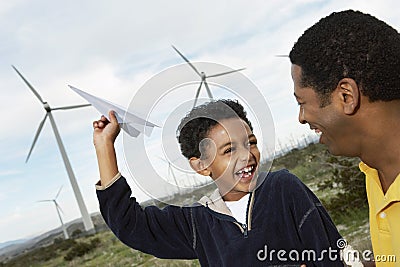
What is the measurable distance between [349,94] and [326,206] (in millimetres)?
8811

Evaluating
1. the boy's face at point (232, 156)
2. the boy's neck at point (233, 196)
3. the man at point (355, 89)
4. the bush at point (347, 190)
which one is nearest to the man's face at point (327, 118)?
the man at point (355, 89)

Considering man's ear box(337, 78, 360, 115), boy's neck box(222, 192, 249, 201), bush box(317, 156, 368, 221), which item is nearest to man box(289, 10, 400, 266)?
man's ear box(337, 78, 360, 115)

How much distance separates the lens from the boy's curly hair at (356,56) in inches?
67.2

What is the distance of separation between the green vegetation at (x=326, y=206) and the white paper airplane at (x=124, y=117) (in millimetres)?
3809

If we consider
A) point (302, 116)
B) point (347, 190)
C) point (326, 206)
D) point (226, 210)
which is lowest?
point (326, 206)

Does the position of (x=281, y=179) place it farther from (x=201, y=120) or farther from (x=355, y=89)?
(x=355, y=89)

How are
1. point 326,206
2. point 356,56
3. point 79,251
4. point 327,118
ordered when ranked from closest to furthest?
1. point 356,56
2. point 327,118
3. point 326,206
4. point 79,251

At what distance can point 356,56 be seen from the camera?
1.71 meters

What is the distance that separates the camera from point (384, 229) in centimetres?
201

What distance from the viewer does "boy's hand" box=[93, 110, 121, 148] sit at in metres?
2.19

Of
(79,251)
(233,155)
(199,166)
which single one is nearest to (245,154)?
(233,155)

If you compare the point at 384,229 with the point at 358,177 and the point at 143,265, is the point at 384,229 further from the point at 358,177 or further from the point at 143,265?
the point at 143,265

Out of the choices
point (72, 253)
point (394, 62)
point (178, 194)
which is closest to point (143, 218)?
point (178, 194)

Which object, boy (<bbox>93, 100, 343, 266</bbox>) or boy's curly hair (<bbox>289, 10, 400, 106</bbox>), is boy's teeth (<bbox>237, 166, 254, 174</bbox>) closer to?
boy (<bbox>93, 100, 343, 266</bbox>)
